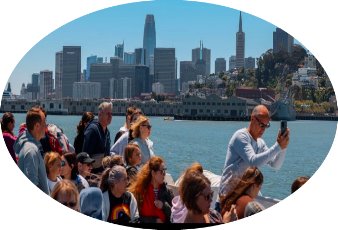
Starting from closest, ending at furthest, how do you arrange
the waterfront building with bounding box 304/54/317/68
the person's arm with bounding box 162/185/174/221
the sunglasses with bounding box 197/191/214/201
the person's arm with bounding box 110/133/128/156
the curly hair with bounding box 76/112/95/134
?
1. the sunglasses with bounding box 197/191/214/201
2. the person's arm with bounding box 162/185/174/221
3. the waterfront building with bounding box 304/54/317/68
4. the person's arm with bounding box 110/133/128/156
5. the curly hair with bounding box 76/112/95/134

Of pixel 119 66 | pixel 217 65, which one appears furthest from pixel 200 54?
pixel 119 66

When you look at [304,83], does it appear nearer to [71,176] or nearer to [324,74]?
[324,74]

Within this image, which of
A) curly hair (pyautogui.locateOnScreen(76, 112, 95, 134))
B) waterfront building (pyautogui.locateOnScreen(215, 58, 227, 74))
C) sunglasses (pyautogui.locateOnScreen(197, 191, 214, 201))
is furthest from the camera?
waterfront building (pyautogui.locateOnScreen(215, 58, 227, 74))

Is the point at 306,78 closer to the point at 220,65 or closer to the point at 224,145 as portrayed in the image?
the point at 220,65

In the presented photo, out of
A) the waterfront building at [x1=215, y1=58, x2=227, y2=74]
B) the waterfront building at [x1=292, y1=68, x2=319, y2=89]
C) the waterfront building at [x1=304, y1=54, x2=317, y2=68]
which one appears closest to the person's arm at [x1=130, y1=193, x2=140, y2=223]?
the waterfront building at [x1=215, y1=58, x2=227, y2=74]

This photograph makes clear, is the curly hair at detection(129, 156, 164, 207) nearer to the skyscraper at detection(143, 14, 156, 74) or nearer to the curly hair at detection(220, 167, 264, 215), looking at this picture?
the curly hair at detection(220, 167, 264, 215)

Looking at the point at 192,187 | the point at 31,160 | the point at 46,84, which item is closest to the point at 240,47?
the point at 192,187

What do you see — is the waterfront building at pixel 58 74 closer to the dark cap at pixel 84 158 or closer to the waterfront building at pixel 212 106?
the dark cap at pixel 84 158
